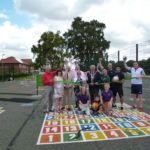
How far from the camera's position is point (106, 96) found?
10.2 meters

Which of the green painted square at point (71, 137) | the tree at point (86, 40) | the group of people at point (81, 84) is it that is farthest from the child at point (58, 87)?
the tree at point (86, 40)

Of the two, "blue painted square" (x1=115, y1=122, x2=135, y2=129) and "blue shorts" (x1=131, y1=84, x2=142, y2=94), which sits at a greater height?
"blue shorts" (x1=131, y1=84, x2=142, y2=94)

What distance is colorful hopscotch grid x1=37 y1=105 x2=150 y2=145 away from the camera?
6.98 m

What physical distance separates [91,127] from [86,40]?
188 ft

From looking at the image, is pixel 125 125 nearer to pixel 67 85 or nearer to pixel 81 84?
pixel 81 84

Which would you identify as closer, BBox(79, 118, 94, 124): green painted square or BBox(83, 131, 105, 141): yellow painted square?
BBox(83, 131, 105, 141): yellow painted square

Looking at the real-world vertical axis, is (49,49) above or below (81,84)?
above

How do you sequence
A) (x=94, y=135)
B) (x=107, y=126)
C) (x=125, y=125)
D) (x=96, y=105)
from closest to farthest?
(x=94, y=135)
(x=107, y=126)
(x=125, y=125)
(x=96, y=105)

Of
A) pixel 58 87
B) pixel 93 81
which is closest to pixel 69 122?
pixel 58 87

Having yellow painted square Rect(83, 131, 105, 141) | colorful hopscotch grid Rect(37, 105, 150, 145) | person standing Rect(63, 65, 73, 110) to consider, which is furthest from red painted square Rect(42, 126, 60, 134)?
person standing Rect(63, 65, 73, 110)

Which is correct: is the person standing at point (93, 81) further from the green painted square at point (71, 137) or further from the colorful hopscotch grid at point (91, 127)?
the green painted square at point (71, 137)

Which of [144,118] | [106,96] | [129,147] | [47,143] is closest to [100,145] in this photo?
[129,147]

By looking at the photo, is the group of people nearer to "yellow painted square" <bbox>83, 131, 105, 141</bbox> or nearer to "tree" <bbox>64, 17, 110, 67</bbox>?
"yellow painted square" <bbox>83, 131, 105, 141</bbox>

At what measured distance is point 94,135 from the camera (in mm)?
7137
